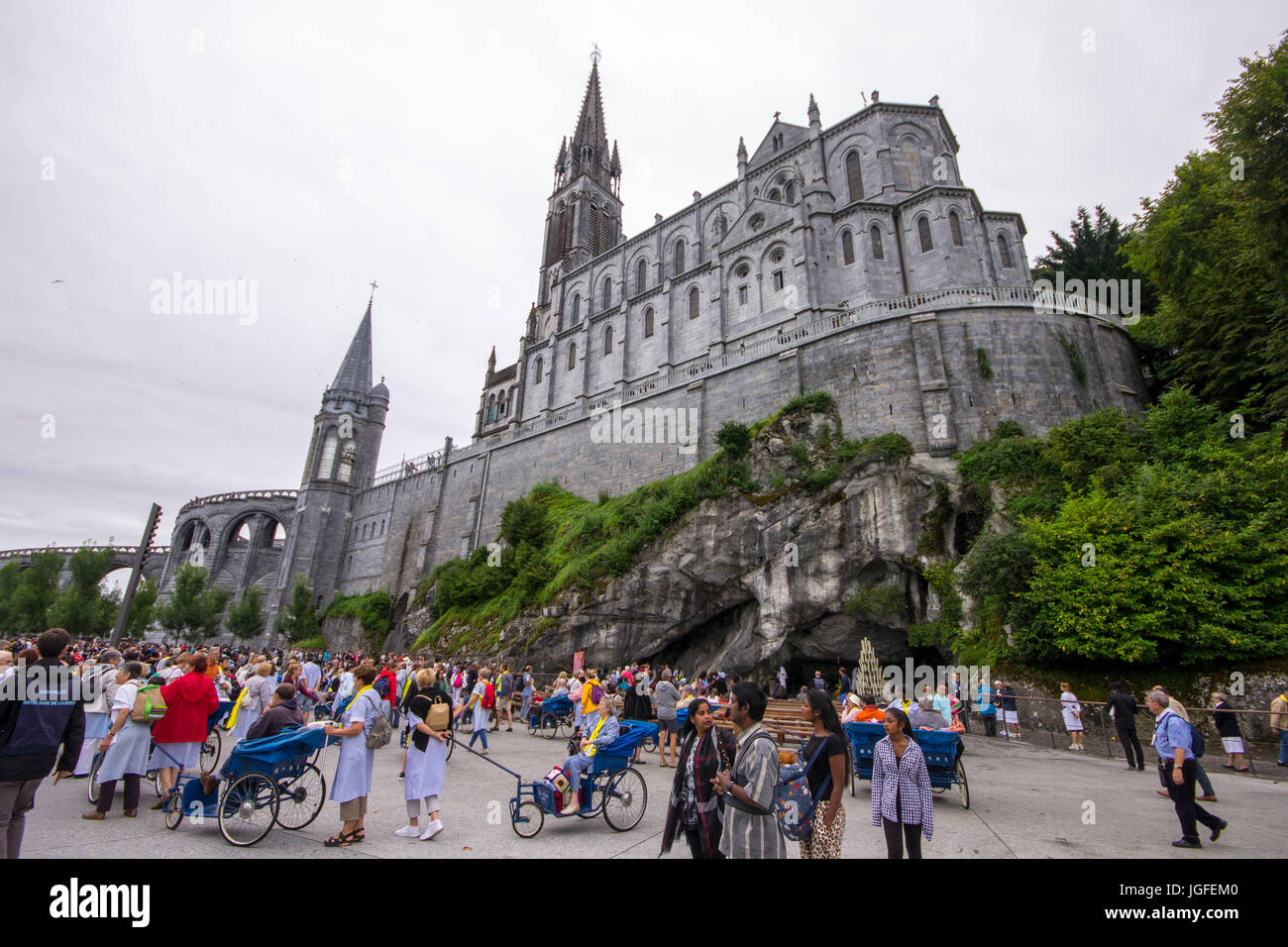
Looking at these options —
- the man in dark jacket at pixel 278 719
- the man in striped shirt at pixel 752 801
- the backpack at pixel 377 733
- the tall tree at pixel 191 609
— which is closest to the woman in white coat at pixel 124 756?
the man in dark jacket at pixel 278 719

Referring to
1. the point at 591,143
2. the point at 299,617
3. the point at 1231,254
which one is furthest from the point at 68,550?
the point at 1231,254

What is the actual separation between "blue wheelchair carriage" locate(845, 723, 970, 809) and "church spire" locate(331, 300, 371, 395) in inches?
2089

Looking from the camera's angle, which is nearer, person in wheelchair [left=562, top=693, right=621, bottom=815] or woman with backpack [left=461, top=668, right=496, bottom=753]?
person in wheelchair [left=562, top=693, right=621, bottom=815]

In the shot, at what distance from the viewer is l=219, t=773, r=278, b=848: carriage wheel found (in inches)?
227

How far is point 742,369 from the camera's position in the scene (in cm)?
2864

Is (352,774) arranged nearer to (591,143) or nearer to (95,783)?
(95,783)

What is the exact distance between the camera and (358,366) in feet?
176

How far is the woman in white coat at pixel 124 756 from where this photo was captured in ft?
22.2

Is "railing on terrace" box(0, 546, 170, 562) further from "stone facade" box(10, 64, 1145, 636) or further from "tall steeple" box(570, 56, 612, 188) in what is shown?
"tall steeple" box(570, 56, 612, 188)

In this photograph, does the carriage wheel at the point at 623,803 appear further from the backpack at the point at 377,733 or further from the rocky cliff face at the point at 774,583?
the rocky cliff face at the point at 774,583

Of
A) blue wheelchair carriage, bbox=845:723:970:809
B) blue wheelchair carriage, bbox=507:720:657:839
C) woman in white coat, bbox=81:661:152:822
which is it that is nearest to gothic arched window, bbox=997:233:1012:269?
blue wheelchair carriage, bbox=845:723:970:809

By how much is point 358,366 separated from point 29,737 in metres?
54.8

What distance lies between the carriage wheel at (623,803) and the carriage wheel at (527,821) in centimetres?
78

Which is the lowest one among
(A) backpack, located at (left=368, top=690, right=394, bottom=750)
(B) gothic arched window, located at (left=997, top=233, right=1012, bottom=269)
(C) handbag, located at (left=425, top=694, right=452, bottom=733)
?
(A) backpack, located at (left=368, top=690, right=394, bottom=750)
